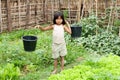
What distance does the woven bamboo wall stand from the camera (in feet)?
41.0

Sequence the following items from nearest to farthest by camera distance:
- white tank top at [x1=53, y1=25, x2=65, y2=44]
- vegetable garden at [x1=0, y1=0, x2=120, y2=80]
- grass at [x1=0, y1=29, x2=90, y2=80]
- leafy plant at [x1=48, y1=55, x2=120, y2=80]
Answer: leafy plant at [x1=48, y1=55, x2=120, y2=80] → vegetable garden at [x1=0, y1=0, x2=120, y2=80] → white tank top at [x1=53, y1=25, x2=65, y2=44] → grass at [x1=0, y1=29, x2=90, y2=80]

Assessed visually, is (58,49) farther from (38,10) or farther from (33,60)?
(38,10)

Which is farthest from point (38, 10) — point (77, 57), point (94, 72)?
point (94, 72)

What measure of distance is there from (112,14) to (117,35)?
1.05 meters

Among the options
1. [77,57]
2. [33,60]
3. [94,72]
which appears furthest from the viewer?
[77,57]

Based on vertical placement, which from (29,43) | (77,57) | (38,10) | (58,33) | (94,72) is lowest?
(77,57)

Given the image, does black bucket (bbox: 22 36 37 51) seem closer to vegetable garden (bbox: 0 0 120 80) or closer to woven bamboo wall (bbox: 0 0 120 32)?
vegetable garden (bbox: 0 0 120 80)

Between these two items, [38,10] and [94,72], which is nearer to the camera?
[94,72]

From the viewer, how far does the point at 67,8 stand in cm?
1463

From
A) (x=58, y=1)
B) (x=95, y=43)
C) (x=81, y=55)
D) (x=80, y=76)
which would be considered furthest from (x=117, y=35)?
(x=80, y=76)

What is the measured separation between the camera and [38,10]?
1461 centimetres

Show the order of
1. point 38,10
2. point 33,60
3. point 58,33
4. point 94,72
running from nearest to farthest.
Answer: point 94,72, point 58,33, point 33,60, point 38,10

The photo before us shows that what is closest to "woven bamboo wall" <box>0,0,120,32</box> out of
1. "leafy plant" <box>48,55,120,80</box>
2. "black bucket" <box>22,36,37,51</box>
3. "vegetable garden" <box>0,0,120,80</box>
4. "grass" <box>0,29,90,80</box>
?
"vegetable garden" <box>0,0,120,80</box>

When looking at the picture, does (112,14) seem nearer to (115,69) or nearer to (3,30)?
(3,30)
